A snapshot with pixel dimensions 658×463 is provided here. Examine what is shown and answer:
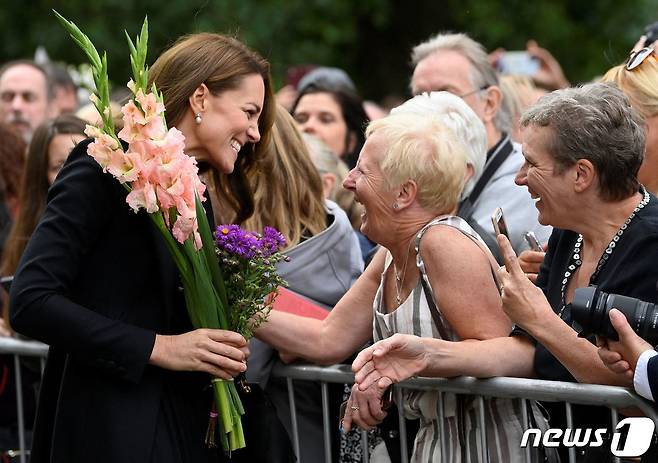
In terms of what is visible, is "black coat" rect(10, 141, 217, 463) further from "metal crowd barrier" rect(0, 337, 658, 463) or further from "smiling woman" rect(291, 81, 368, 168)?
"smiling woman" rect(291, 81, 368, 168)

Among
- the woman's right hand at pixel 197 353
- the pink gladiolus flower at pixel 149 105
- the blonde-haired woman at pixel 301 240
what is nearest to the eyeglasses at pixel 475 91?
the blonde-haired woman at pixel 301 240

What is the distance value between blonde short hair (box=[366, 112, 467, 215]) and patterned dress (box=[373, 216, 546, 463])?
0.10 meters

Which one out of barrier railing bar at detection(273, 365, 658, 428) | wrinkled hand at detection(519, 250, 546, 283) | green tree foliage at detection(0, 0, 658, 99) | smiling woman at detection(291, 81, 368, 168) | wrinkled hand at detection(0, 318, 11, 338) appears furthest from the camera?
green tree foliage at detection(0, 0, 658, 99)

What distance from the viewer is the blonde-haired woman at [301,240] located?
14.6 feet

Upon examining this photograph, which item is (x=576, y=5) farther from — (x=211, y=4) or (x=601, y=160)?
(x=601, y=160)

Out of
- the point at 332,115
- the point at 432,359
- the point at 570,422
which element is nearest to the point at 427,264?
the point at 432,359

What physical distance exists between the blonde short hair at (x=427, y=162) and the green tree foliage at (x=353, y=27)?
35.5 feet

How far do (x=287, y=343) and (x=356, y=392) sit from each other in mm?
525

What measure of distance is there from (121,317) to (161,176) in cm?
53

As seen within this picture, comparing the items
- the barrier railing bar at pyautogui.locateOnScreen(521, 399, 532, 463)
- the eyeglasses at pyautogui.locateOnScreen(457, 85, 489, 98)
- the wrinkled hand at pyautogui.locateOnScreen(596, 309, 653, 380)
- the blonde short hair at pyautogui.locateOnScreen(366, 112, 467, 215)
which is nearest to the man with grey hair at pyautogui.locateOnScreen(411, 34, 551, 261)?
the eyeglasses at pyautogui.locateOnScreen(457, 85, 489, 98)

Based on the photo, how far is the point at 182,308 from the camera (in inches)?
151

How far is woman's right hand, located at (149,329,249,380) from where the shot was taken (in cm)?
365

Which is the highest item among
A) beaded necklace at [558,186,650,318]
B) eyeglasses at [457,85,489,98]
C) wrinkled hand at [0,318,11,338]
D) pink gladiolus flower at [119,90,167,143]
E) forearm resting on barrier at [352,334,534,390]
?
eyeglasses at [457,85,489,98]

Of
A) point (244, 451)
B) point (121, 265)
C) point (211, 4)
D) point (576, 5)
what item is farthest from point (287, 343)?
point (576, 5)
